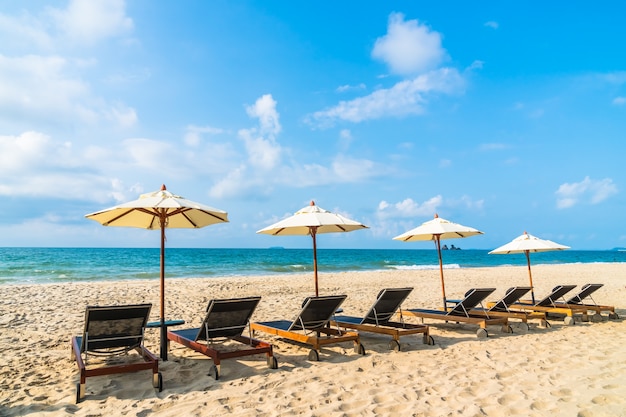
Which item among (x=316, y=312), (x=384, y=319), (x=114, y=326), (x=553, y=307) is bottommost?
(x=553, y=307)

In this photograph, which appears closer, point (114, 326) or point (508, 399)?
point (508, 399)

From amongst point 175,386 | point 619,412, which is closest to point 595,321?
point 619,412

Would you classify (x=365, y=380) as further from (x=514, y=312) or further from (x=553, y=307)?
(x=553, y=307)

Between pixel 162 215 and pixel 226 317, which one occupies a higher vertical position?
pixel 162 215

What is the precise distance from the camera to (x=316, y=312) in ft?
20.3

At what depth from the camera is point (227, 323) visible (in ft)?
18.5

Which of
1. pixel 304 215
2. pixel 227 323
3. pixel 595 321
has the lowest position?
pixel 595 321

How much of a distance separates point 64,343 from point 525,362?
7008 millimetres

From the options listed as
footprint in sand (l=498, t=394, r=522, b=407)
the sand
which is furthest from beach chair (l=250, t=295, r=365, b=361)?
footprint in sand (l=498, t=394, r=522, b=407)

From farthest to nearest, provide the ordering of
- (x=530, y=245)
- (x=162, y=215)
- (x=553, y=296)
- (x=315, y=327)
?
(x=530, y=245), (x=553, y=296), (x=315, y=327), (x=162, y=215)

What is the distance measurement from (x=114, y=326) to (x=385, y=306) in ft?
13.3

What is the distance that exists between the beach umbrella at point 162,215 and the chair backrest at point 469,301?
4.54 metres

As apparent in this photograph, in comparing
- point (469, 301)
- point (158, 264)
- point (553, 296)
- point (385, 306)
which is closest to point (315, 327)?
point (385, 306)

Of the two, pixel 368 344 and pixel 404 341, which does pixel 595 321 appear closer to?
pixel 404 341
